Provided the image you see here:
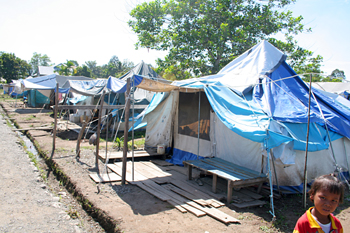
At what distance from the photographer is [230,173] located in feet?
16.7

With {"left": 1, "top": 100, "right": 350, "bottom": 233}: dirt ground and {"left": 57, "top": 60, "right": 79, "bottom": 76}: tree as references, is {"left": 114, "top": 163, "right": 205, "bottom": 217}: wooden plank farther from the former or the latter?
{"left": 57, "top": 60, "right": 79, "bottom": 76}: tree

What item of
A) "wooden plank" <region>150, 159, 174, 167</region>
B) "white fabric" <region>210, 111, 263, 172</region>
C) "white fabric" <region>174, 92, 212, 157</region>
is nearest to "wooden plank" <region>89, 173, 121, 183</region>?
"wooden plank" <region>150, 159, 174, 167</region>

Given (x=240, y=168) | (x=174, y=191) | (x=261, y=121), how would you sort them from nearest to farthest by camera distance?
(x=261, y=121)
(x=174, y=191)
(x=240, y=168)

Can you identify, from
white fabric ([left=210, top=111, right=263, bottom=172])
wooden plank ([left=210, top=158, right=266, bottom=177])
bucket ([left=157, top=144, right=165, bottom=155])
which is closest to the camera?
wooden plank ([left=210, top=158, right=266, bottom=177])

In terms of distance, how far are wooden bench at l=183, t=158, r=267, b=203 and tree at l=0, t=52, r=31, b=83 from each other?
162 ft

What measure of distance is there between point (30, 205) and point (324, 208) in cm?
503

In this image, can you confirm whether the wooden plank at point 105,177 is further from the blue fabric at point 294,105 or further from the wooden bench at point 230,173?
the blue fabric at point 294,105

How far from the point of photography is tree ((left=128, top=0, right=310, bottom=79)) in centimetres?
1319

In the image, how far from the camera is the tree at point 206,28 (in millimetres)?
13188

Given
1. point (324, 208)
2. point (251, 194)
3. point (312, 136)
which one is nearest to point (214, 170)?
Answer: point (251, 194)

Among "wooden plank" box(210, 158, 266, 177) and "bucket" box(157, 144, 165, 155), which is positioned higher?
"wooden plank" box(210, 158, 266, 177)

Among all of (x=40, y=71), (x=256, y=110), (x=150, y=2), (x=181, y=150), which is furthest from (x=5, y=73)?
(x=256, y=110)

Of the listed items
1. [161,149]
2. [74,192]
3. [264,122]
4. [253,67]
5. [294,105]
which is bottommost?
[74,192]

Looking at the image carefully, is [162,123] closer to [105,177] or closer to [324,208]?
[105,177]
